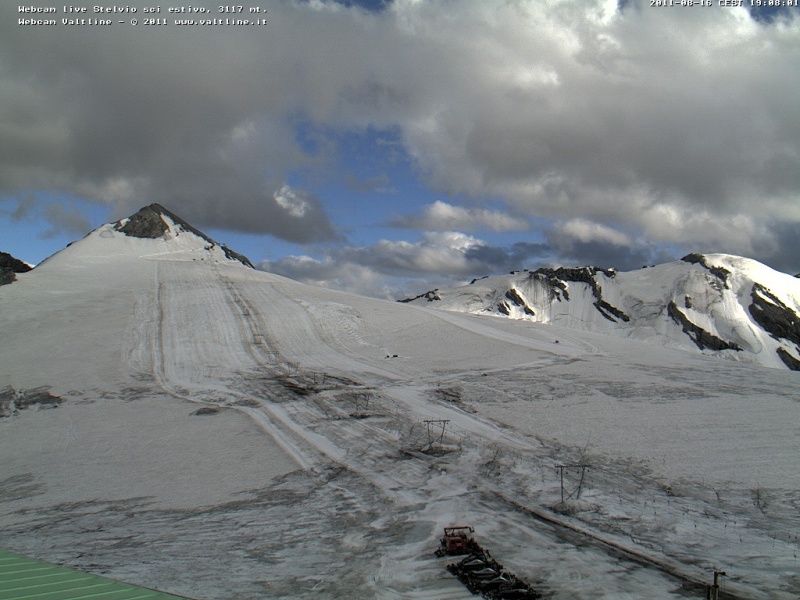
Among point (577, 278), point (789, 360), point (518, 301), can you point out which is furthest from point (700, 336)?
point (518, 301)

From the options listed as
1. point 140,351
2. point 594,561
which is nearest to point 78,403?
point 140,351

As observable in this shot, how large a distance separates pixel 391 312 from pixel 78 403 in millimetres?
27648

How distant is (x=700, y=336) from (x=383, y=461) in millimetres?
129840

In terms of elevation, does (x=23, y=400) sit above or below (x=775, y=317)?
below

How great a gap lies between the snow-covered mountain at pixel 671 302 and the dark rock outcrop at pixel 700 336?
20 cm

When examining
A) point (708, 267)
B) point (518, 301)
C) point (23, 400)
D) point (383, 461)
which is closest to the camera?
point (383, 461)

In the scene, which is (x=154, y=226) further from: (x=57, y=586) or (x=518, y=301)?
(x=518, y=301)

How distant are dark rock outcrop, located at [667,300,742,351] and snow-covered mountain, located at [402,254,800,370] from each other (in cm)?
20

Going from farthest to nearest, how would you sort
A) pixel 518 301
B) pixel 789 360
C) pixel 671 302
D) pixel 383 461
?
1. pixel 518 301
2. pixel 671 302
3. pixel 789 360
4. pixel 383 461

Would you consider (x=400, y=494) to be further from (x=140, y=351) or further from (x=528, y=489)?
(x=140, y=351)

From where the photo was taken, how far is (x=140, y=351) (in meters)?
36.2

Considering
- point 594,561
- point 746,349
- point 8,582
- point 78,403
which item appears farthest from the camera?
point 746,349

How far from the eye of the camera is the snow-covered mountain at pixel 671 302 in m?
129

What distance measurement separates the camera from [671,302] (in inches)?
5645
